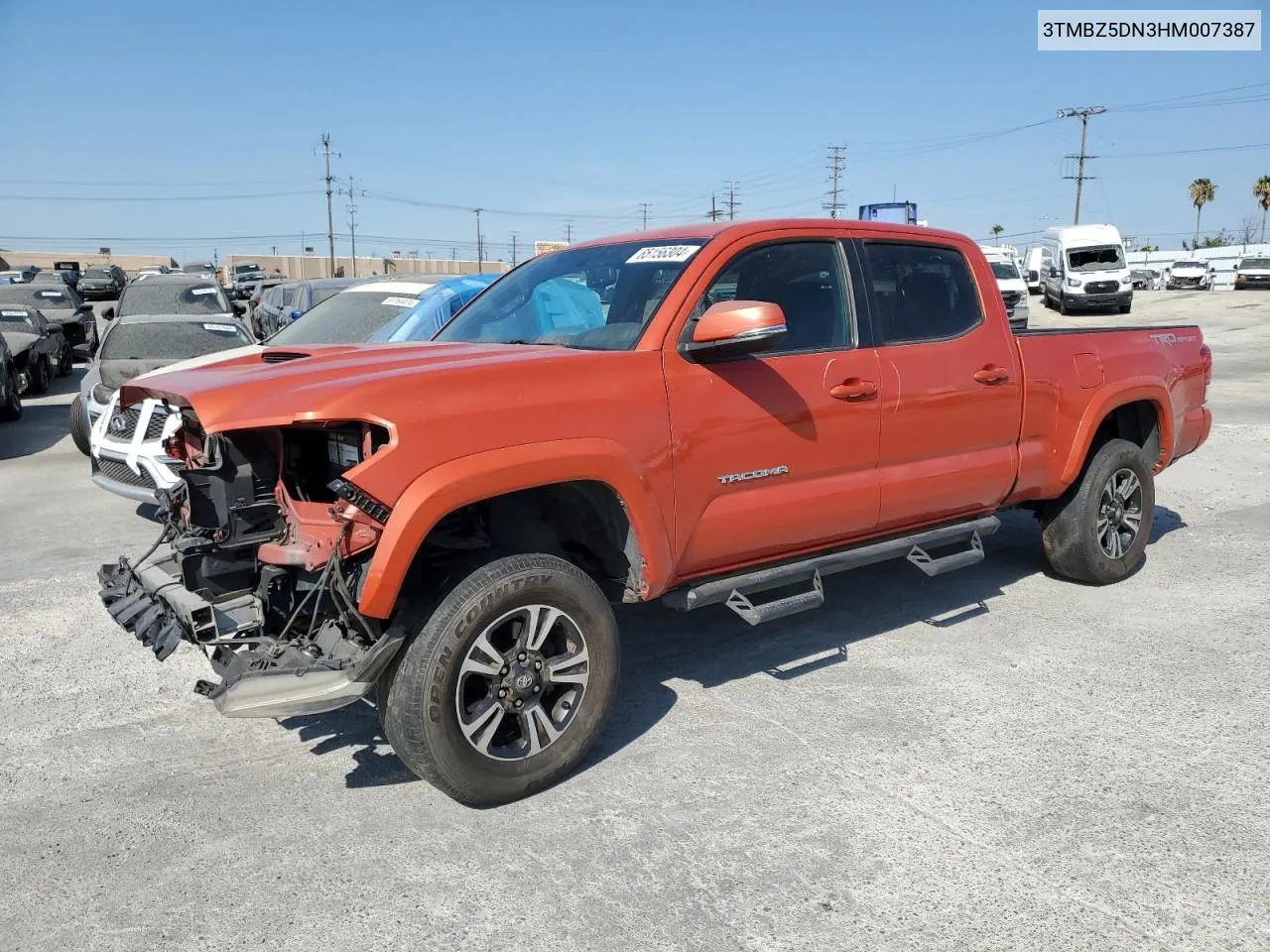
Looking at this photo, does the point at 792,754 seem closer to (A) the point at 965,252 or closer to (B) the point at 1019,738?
(B) the point at 1019,738

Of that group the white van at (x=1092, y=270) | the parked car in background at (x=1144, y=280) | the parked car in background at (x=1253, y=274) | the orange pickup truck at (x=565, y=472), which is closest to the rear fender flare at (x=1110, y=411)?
the orange pickup truck at (x=565, y=472)

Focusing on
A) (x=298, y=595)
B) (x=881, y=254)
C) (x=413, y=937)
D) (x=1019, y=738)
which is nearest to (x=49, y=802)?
(x=298, y=595)

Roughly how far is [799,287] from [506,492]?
1.80 metres

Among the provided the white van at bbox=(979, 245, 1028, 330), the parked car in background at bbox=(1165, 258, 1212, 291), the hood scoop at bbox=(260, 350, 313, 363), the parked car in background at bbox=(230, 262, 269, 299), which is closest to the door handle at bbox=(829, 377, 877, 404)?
the hood scoop at bbox=(260, 350, 313, 363)

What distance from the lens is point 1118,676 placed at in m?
4.66

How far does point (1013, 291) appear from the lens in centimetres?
2347

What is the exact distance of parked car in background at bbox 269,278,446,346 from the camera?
30.4 feet

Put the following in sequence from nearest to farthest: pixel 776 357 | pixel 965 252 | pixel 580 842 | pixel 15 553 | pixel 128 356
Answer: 1. pixel 580 842
2. pixel 776 357
3. pixel 965 252
4. pixel 15 553
5. pixel 128 356

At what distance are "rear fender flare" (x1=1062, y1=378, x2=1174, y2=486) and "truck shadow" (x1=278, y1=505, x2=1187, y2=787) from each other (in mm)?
831

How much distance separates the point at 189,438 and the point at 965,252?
12.6ft

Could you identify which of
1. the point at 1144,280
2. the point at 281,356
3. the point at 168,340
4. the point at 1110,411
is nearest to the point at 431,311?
the point at 168,340

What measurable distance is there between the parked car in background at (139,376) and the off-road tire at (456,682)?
234cm

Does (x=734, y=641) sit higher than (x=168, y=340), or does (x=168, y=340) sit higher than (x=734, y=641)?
(x=168, y=340)

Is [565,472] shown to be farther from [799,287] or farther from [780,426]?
[799,287]
